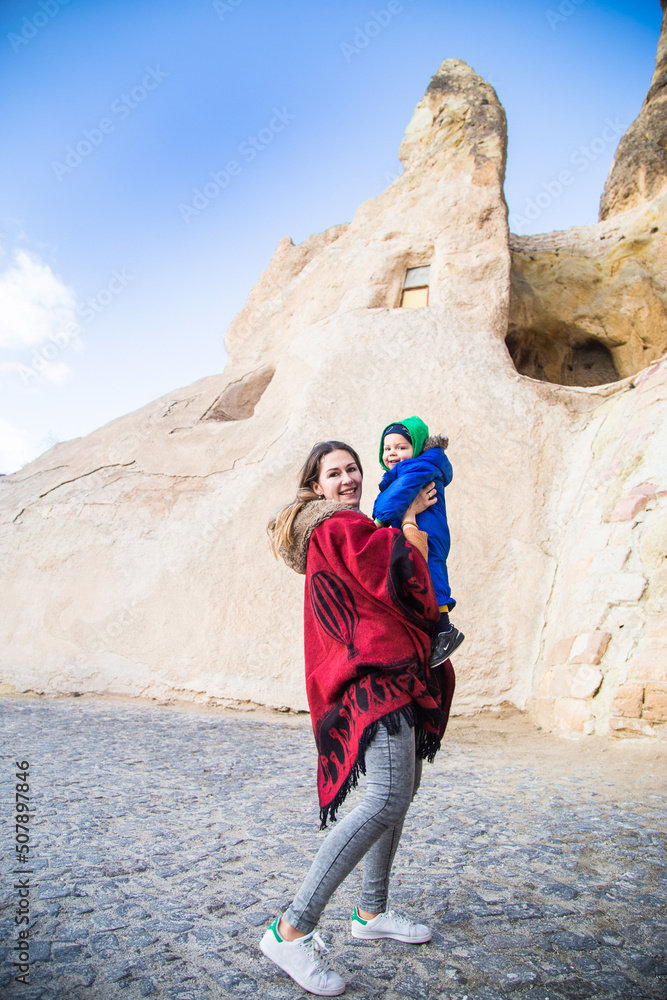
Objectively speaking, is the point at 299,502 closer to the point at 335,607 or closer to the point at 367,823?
the point at 335,607

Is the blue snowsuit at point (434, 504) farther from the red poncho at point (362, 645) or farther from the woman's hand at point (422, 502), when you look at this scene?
the red poncho at point (362, 645)

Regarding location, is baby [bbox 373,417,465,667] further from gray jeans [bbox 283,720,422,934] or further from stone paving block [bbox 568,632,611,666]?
stone paving block [bbox 568,632,611,666]

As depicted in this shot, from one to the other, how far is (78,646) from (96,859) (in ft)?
15.1

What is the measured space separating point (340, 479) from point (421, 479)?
1.21 ft

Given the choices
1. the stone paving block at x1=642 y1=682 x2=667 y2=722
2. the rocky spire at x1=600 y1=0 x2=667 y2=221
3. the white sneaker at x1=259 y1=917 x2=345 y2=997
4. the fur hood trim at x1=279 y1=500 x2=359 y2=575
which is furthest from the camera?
the rocky spire at x1=600 y1=0 x2=667 y2=221

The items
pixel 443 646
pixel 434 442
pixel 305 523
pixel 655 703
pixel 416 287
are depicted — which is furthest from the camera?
pixel 416 287

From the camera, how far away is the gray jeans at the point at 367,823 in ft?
5.04

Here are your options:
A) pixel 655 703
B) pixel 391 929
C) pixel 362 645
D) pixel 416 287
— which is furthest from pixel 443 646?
pixel 416 287

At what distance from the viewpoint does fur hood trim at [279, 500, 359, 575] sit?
6.16ft

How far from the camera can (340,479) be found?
2.03 metres

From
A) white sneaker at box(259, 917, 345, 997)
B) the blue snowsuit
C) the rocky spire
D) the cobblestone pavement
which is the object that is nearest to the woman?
white sneaker at box(259, 917, 345, 997)

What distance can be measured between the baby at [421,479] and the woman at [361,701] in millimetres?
295

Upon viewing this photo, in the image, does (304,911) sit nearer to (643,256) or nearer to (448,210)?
(448,210)

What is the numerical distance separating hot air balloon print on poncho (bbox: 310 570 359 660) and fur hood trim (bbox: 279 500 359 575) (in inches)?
3.5
